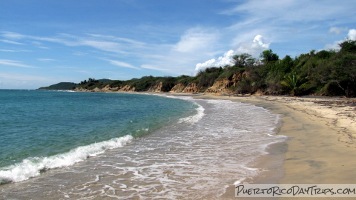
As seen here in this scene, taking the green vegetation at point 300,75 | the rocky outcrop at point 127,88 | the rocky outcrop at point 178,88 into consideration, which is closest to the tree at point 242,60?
the green vegetation at point 300,75

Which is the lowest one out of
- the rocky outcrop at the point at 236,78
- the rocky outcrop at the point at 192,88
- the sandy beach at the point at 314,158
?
the sandy beach at the point at 314,158

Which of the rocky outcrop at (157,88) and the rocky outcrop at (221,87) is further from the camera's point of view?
the rocky outcrop at (157,88)

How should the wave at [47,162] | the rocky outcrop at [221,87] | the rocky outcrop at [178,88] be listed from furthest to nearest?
the rocky outcrop at [178,88] → the rocky outcrop at [221,87] → the wave at [47,162]

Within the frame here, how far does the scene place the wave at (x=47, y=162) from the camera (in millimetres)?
8029

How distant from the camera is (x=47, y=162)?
9.34 metres

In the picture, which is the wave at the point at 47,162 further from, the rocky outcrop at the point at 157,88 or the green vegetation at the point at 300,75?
the rocky outcrop at the point at 157,88

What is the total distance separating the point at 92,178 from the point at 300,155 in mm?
5988

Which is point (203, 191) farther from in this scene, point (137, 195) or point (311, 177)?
point (311, 177)

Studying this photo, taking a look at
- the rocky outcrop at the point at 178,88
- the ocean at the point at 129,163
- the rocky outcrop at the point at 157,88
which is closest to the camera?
the ocean at the point at 129,163

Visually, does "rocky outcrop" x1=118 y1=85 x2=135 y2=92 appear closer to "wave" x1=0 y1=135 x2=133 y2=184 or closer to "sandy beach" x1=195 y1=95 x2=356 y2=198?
"wave" x1=0 y1=135 x2=133 y2=184

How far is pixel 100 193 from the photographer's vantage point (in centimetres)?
639

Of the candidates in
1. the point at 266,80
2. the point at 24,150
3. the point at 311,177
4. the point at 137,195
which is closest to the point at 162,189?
the point at 137,195

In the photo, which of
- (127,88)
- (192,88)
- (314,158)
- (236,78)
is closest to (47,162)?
(314,158)

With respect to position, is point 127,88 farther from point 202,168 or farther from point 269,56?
point 202,168
